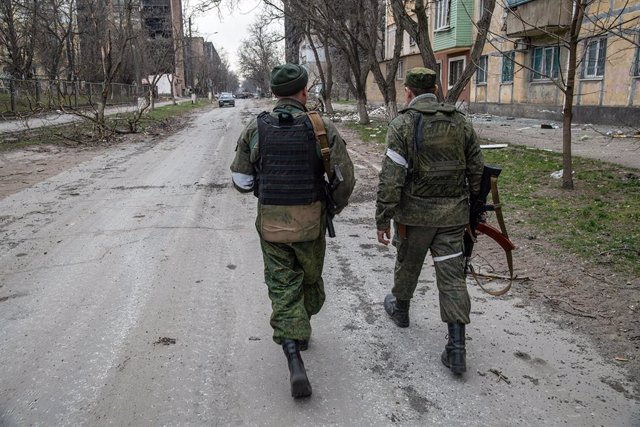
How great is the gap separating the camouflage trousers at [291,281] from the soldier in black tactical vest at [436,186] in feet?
1.69

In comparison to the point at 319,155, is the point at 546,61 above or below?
above

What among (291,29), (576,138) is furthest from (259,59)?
(576,138)

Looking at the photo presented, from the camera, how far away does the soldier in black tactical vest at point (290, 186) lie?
118 inches

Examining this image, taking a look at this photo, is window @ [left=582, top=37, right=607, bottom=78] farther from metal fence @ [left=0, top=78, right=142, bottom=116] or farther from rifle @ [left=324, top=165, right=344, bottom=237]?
metal fence @ [left=0, top=78, right=142, bottom=116]

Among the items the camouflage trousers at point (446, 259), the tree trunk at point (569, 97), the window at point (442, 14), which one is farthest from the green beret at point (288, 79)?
the window at point (442, 14)

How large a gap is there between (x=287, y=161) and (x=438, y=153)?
924mm

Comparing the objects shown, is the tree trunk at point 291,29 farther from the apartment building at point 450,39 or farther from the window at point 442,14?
the window at point 442,14

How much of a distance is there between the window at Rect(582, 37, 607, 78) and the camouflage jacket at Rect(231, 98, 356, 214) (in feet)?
53.9

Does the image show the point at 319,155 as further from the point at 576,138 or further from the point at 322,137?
the point at 576,138

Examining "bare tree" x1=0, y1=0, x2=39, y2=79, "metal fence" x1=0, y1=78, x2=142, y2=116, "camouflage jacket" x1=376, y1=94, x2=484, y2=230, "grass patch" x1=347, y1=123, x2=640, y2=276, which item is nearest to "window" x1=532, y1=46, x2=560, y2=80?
"grass patch" x1=347, y1=123, x2=640, y2=276

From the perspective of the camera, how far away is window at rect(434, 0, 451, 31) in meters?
26.5

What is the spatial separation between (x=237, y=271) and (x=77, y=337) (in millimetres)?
1604

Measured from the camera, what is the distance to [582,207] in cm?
679

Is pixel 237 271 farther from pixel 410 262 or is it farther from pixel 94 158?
pixel 94 158
